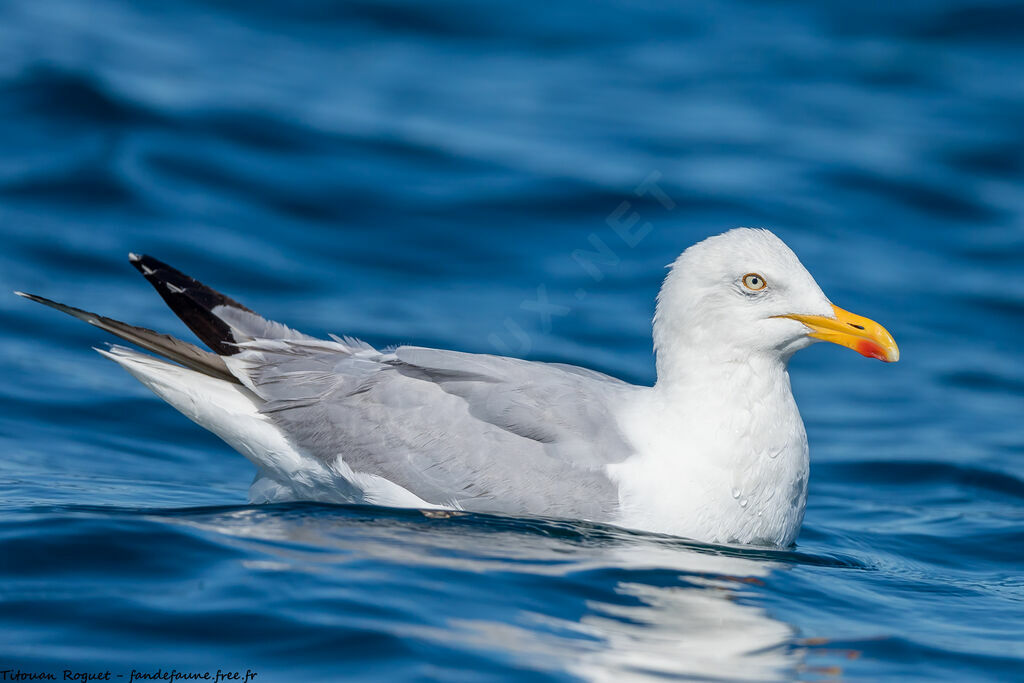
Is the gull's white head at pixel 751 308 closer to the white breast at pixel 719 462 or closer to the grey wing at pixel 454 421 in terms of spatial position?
the white breast at pixel 719 462

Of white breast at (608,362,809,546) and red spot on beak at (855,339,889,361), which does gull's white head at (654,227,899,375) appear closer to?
red spot on beak at (855,339,889,361)

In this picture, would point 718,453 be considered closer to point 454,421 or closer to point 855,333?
point 855,333

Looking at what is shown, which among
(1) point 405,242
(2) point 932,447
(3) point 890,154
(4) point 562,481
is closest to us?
(4) point 562,481

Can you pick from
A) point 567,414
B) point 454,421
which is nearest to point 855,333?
point 567,414

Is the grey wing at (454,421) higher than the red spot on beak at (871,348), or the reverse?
the red spot on beak at (871,348)

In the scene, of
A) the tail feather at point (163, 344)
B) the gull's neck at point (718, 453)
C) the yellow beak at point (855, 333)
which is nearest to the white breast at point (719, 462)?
the gull's neck at point (718, 453)

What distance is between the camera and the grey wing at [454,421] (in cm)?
587

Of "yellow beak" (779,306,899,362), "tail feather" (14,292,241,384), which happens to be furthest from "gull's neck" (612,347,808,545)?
"tail feather" (14,292,241,384)

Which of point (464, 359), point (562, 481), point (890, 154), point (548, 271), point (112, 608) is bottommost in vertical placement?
point (112, 608)

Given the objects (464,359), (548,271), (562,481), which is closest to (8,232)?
(548,271)

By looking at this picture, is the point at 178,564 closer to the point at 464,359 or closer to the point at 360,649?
the point at 360,649

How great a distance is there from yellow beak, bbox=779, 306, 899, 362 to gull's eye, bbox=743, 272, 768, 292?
0.75 ft

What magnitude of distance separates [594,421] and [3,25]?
12.3m

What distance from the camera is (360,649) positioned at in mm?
4430
